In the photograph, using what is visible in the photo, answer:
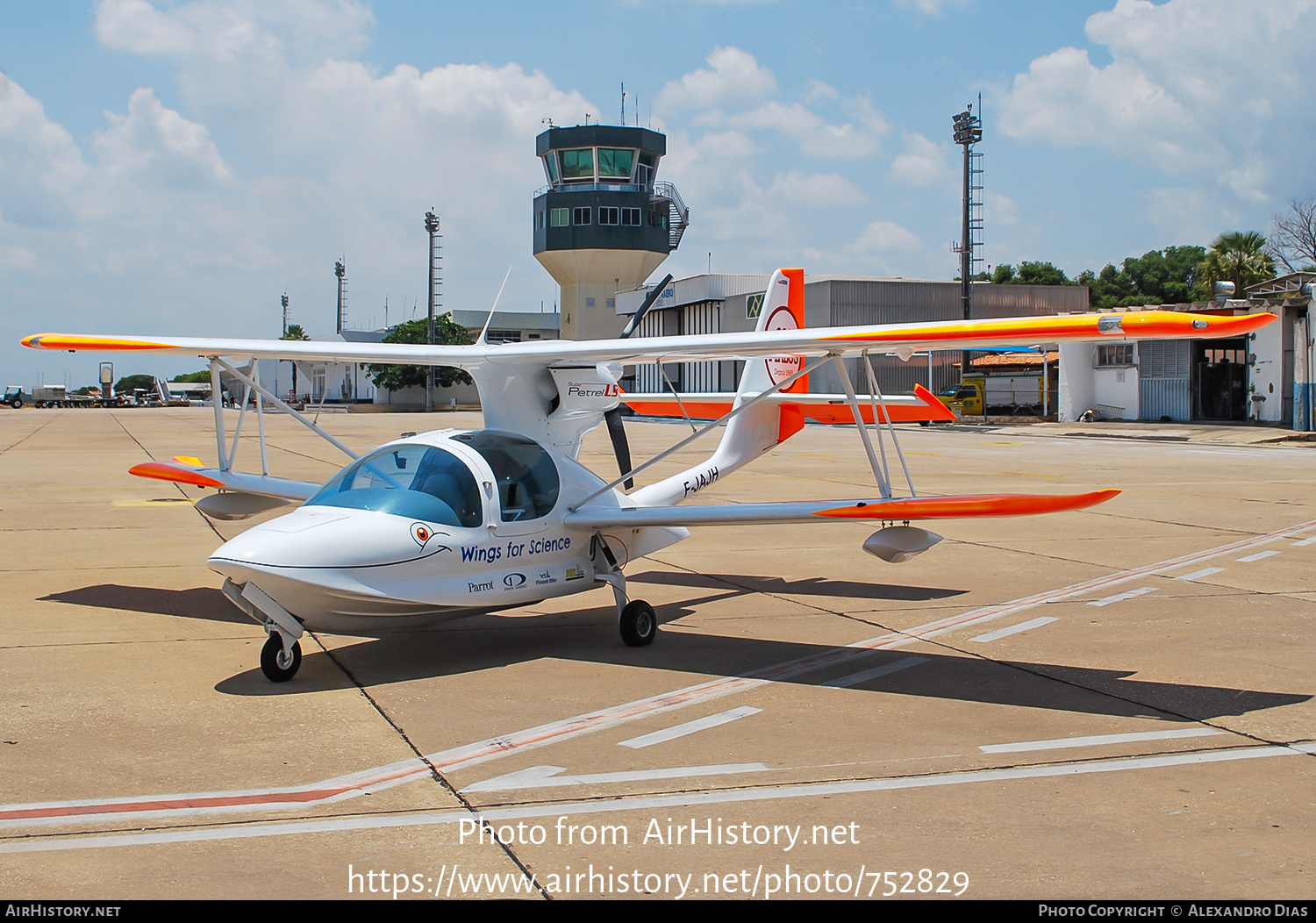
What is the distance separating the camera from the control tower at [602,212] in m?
80.6

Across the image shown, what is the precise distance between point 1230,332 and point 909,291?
61282 mm

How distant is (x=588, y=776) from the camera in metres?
5.85

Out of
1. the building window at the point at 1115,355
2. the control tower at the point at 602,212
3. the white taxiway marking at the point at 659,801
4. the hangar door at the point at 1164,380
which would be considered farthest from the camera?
the control tower at the point at 602,212

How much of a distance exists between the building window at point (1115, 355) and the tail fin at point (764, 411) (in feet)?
133

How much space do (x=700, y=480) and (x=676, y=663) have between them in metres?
3.66

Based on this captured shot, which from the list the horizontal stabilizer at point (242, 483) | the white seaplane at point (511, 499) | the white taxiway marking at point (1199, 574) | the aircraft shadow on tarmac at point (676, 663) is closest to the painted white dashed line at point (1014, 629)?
the aircraft shadow on tarmac at point (676, 663)

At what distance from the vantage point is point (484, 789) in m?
5.61

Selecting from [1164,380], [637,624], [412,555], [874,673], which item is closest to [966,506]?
[874,673]

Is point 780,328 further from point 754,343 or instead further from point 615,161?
point 615,161

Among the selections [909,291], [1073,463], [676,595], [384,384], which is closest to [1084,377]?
[909,291]

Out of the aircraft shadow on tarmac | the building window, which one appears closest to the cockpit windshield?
the aircraft shadow on tarmac

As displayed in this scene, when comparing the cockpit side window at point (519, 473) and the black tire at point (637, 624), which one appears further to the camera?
the black tire at point (637, 624)

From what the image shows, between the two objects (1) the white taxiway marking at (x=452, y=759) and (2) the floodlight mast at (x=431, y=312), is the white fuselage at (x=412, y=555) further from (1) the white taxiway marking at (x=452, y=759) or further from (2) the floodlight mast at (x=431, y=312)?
(2) the floodlight mast at (x=431, y=312)

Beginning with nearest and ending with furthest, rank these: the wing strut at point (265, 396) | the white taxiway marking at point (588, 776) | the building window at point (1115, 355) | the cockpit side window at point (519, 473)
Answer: the white taxiway marking at point (588, 776), the cockpit side window at point (519, 473), the wing strut at point (265, 396), the building window at point (1115, 355)
